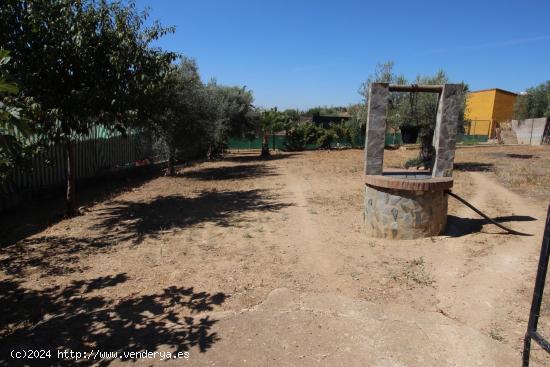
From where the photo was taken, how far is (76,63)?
6910 mm

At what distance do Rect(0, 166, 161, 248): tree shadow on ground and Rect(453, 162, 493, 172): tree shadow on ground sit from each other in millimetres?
12171

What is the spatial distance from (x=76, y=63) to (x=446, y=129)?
267 inches

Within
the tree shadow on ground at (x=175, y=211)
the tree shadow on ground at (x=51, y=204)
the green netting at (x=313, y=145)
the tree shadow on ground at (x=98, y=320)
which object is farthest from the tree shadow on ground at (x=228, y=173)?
the green netting at (x=313, y=145)

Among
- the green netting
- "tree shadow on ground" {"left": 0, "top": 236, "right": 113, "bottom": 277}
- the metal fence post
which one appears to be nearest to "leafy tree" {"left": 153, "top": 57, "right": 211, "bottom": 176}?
"tree shadow on ground" {"left": 0, "top": 236, "right": 113, "bottom": 277}

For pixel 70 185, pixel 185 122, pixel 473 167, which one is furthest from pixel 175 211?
pixel 473 167

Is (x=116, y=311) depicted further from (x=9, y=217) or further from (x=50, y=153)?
(x=50, y=153)

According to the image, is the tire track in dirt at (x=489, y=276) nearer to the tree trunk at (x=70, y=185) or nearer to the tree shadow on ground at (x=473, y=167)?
the tree shadow on ground at (x=473, y=167)

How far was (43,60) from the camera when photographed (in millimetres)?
6461

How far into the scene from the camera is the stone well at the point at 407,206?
5.88 meters

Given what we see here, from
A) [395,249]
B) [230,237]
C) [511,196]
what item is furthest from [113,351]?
[511,196]

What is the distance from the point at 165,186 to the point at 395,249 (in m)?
8.46

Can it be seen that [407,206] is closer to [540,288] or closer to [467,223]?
[467,223]

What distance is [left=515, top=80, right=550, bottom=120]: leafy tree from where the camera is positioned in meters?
29.2

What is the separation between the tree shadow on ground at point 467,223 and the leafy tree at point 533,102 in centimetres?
Result: 2701
